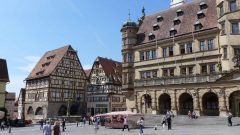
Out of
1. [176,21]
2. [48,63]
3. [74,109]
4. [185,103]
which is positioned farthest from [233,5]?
[48,63]

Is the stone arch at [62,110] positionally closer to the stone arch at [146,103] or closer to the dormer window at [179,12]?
the stone arch at [146,103]

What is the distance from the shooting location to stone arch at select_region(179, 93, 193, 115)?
158 feet

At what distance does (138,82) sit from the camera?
53.8 m

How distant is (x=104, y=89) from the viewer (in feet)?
251

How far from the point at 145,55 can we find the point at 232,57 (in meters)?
16.8

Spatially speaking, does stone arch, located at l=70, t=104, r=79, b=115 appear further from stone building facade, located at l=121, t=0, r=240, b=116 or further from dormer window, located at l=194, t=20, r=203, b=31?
dormer window, located at l=194, t=20, r=203, b=31

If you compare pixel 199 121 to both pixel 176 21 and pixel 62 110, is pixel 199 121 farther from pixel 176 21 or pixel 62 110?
pixel 62 110

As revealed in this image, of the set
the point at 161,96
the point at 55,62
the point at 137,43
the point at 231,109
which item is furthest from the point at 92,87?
the point at 231,109

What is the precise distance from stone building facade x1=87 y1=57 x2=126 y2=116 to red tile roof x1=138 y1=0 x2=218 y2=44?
2155cm

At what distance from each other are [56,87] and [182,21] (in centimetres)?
3526

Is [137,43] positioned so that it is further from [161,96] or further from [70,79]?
[70,79]

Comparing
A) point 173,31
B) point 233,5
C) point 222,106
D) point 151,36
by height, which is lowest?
point 222,106

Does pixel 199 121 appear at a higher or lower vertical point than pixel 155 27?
lower

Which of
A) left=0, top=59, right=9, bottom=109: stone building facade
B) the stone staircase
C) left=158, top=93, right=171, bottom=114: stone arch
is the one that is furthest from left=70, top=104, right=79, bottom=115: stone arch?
the stone staircase
